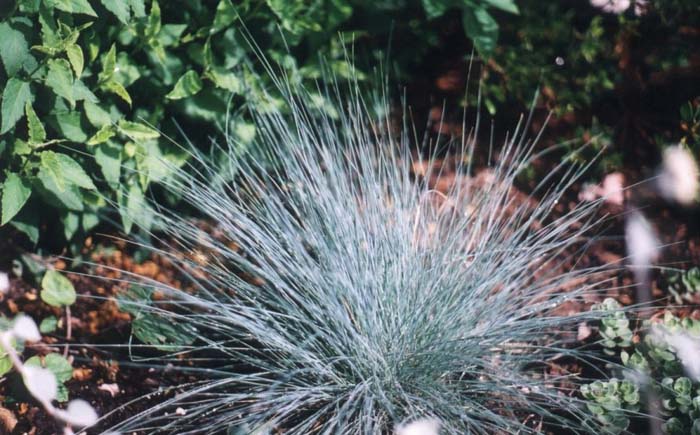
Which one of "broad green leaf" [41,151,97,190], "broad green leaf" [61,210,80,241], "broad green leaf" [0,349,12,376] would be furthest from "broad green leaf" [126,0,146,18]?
"broad green leaf" [0,349,12,376]

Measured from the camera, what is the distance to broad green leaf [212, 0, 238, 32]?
2.74 metres

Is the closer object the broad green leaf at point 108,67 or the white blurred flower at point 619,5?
the broad green leaf at point 108,67

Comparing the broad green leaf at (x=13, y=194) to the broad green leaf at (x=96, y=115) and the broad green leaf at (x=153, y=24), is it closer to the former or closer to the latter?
the broad green leaf at (x=96, y=115)

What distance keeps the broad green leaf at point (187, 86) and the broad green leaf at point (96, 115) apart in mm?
235

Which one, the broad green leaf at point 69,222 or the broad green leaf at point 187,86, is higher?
the broad green leaf at point 187,86

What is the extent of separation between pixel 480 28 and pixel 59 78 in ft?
5.34

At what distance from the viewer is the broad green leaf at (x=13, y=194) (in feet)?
7.97

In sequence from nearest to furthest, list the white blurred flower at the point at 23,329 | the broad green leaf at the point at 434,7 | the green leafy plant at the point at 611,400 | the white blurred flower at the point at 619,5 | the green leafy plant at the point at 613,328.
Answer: the green leafy plant at the point at 611,400 → the white blurred flower at the point at 23,329 → the green leafy plant at the point at 613,328 → the broad green leaf at the point at 434,7 → the white blurred flower at the point at 619,5

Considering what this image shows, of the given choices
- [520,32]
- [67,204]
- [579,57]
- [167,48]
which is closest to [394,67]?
[520,32]

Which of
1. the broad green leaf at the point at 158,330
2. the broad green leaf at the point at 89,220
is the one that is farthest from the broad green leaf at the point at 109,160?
the broad green leaf at the point at 158,330

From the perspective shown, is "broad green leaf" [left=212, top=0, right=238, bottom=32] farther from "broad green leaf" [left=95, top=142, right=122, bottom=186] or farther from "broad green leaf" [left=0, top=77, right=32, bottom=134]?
"broad green leaf" [left=0, top=77, right=32, bottom=134]

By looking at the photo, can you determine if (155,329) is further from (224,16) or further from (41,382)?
(224,16)

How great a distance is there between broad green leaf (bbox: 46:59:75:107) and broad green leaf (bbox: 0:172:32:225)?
363 millimetres

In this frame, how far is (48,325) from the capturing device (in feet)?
9.04
